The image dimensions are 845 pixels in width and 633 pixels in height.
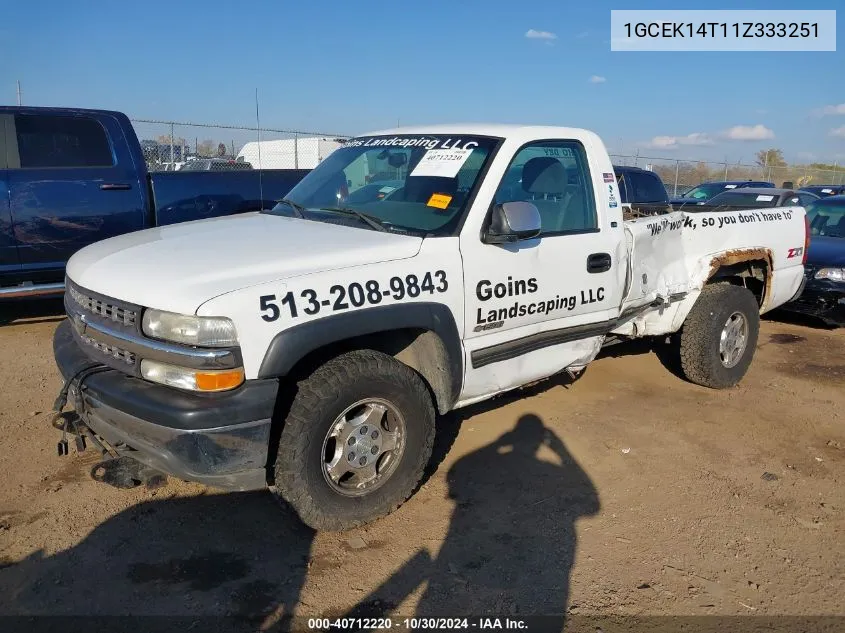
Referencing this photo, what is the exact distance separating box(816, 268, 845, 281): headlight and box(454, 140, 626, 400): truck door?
14.6ft

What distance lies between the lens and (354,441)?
3.15 metres

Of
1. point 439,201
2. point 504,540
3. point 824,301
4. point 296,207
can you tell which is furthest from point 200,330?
point 824,301

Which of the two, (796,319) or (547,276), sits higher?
(547,276)

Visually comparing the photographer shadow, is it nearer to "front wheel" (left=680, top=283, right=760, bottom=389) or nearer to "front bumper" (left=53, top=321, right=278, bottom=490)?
"front bumper" (left=53, top=321, right=278, bottom=490)

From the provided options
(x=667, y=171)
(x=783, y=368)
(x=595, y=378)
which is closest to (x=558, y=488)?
(x=595, y=378)

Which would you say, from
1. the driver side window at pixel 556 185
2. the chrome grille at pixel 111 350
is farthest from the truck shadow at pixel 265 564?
the driver side window at pixel 556 185

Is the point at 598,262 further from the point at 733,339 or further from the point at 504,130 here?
the point at 733,339

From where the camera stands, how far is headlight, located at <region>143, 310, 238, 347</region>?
8.63ft

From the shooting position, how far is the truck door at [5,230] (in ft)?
19.5

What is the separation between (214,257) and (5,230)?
4076mm

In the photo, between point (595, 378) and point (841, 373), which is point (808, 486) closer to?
point (595, 378)

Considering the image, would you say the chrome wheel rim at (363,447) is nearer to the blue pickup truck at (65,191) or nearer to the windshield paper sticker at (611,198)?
the windshield paper sticker at (611,198)

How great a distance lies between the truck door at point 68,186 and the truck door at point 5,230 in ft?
0.14

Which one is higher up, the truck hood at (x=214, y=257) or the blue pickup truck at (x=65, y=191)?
the blue pickup truck at (x=65, y=191)
